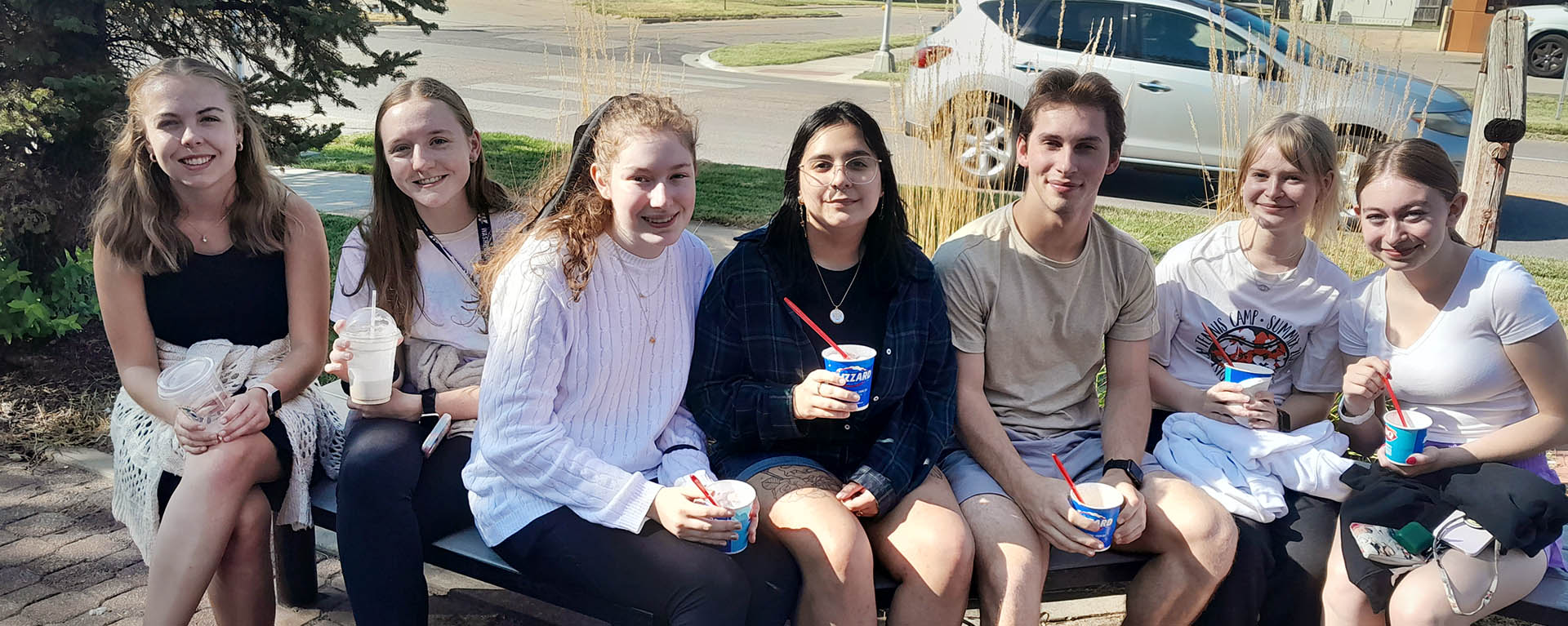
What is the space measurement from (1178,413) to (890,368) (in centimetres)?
84

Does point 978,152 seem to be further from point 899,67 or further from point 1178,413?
point 1178,413

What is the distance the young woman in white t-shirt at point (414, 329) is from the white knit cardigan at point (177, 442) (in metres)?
0.17

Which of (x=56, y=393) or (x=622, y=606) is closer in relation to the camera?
(x=622, y=606)

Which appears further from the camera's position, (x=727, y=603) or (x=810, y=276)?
(x=810, y=276)

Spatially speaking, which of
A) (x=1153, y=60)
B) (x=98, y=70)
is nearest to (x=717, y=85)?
(x=1153, y=60)

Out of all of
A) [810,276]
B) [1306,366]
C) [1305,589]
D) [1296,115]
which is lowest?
[1305,589]

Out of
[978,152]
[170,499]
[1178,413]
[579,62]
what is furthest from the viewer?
[579,62]

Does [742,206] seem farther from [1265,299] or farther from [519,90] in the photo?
[519,90]

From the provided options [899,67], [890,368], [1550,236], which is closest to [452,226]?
[890,368]

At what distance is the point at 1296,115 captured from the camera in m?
3.02

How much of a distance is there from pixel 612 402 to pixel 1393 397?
188 cm

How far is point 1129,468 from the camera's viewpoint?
2.78 meters

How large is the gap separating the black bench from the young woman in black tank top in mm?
234

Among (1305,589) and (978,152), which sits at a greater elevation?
(978,152)
